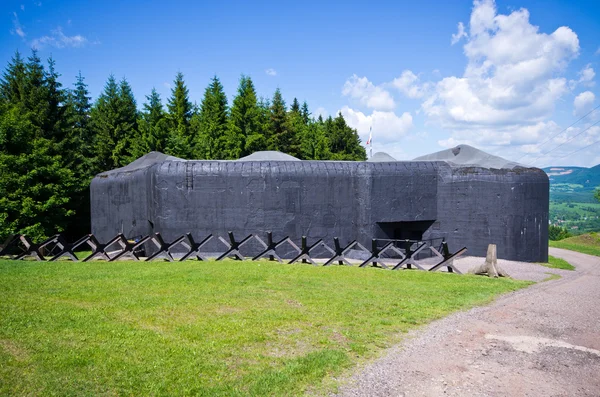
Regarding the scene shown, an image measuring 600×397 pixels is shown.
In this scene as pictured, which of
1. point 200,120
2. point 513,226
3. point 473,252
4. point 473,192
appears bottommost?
point 473,252

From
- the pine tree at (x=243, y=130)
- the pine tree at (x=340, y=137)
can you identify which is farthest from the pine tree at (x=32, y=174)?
the pine tree at (x=340, y=137)

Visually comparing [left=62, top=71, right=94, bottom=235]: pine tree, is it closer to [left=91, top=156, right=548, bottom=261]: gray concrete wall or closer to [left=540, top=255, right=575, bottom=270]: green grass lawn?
[left=91, top=156, right=548, bottom=261]: gray concrete wall

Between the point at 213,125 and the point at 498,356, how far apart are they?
3167 cm

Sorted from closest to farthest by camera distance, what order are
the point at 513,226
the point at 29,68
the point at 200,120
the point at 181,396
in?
the point at 181,396, the point at 513,226, the point at 29,68, the point at 200,120

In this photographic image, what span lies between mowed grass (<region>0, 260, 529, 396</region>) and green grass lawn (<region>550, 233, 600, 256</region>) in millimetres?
15828

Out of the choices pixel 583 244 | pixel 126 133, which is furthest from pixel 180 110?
pixel 583 244

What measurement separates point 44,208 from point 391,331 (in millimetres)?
21602

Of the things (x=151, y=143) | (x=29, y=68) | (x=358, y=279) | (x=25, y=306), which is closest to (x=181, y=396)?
(x=25, y=306)

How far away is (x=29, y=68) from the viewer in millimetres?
30188

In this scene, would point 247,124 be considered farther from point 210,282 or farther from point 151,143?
point 210,282

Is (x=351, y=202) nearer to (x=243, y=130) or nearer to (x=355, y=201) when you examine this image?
(x=355, y=201)

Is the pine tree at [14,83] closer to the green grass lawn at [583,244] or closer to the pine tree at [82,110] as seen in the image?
the pine tree at [82,110]

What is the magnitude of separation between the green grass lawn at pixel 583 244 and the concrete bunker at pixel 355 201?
9122mm

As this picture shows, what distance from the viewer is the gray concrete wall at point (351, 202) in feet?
52.8
